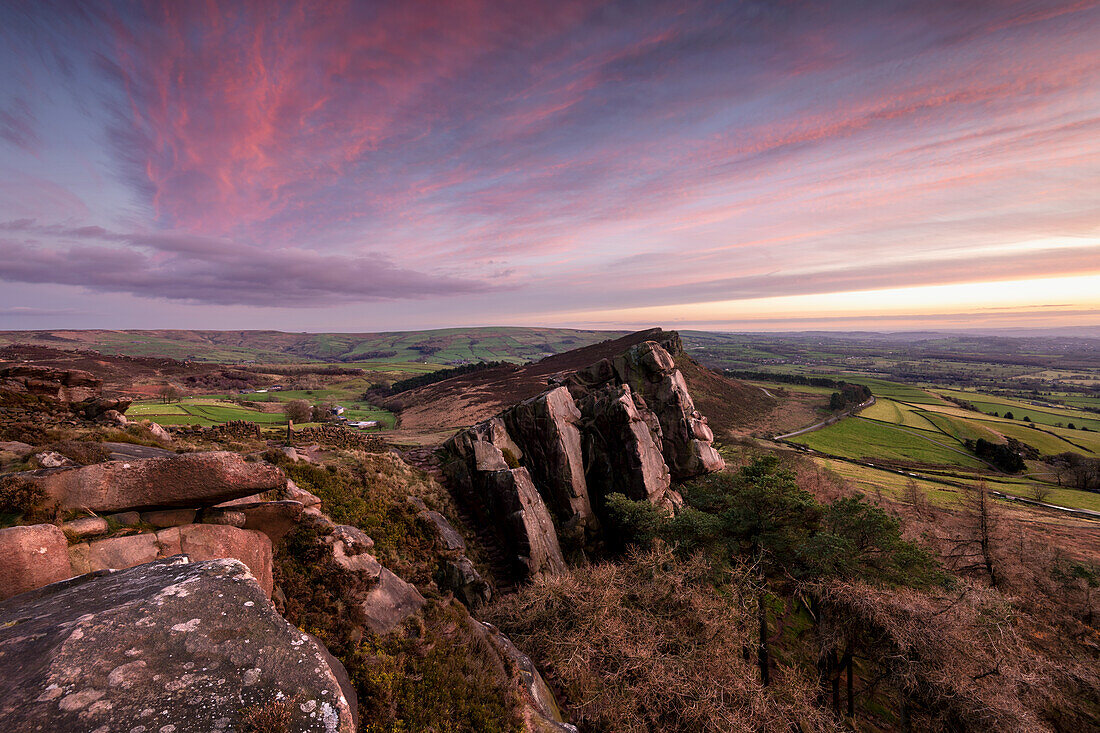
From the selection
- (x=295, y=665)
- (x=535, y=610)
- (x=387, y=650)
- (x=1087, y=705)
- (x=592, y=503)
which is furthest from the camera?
(x=592, y=503)

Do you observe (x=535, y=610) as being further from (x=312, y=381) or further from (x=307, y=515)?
(x=312, y=381)

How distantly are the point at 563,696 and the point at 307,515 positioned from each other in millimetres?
11741

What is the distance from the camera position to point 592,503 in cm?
3116

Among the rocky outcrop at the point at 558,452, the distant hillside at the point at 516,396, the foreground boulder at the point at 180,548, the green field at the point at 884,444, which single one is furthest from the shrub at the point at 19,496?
the green field at the point at 884,444

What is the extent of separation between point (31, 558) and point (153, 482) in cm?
246

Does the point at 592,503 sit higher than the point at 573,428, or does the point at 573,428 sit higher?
the point at 573,428

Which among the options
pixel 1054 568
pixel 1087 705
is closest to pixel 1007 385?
pixel 1054 568

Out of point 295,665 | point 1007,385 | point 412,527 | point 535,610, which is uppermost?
point 295,665

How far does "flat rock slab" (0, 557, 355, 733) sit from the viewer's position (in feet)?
15.0

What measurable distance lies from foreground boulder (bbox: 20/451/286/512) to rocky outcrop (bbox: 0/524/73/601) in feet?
5.15

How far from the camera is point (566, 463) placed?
97.6 ft

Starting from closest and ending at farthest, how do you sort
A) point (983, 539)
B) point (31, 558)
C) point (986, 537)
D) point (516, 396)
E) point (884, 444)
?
point (31, 558) < point (986, 537) < point (983, 539) < point (884, 444) < point (516, 396)

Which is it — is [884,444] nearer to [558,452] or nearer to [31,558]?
[558,452]

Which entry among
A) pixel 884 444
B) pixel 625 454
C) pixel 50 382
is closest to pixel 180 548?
pixel 625 454
